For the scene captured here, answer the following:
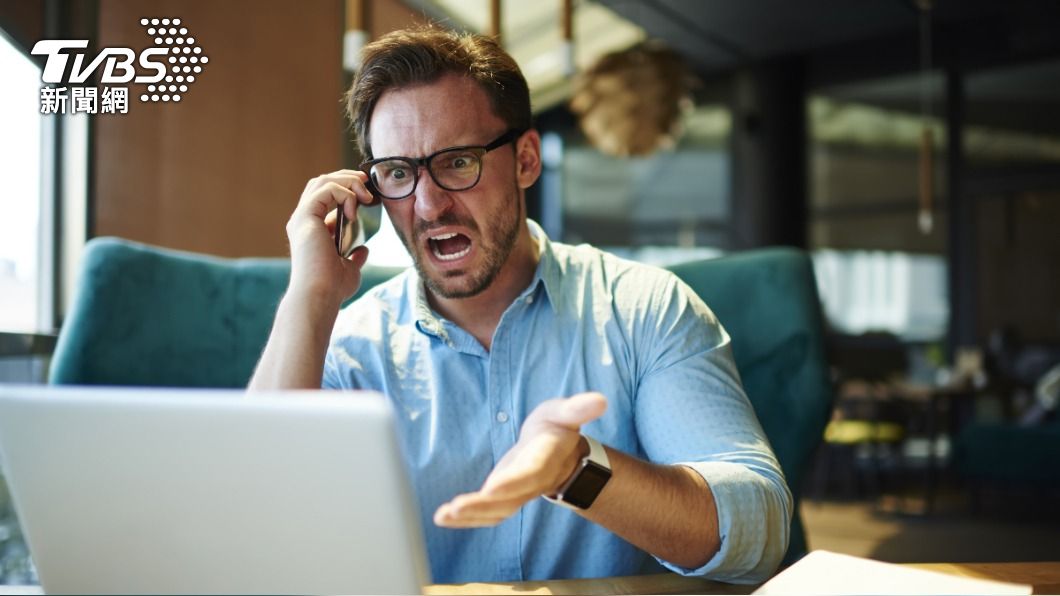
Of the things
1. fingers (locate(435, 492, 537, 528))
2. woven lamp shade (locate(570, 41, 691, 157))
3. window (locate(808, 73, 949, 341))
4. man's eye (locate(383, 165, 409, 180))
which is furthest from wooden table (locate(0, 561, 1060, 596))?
window (locate(808, 73, 949, 341))

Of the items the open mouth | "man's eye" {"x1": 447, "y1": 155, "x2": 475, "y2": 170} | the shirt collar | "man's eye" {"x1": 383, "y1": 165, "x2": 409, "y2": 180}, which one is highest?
"man's eye" {"x1": 447, "y1": 155, "x2": 475, "y2": 170}

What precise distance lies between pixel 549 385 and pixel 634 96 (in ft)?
13.1

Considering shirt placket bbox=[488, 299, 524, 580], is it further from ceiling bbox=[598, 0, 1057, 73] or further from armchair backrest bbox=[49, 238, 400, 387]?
ceiling bbox=[598, 0, 1057, 73]

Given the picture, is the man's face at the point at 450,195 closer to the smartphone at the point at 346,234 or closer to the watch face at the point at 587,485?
the smartphone at the point at 346,234

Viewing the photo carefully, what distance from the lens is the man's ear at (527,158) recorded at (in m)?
1.39

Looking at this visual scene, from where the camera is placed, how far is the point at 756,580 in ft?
3.43

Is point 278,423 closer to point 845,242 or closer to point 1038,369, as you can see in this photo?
point 1038,369

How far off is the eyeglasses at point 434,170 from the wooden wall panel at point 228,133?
9.0 inches

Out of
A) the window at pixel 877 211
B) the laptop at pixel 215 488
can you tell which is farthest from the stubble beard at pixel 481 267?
the window at pixel 877 211

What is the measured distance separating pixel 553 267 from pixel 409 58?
0.38 meters

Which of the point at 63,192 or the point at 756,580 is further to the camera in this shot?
the point at 63,192

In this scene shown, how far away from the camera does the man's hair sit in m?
1.30

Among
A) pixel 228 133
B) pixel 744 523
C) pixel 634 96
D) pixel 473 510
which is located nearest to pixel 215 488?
pixel 473 510

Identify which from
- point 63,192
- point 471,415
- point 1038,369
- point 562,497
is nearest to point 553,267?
point 471,415
